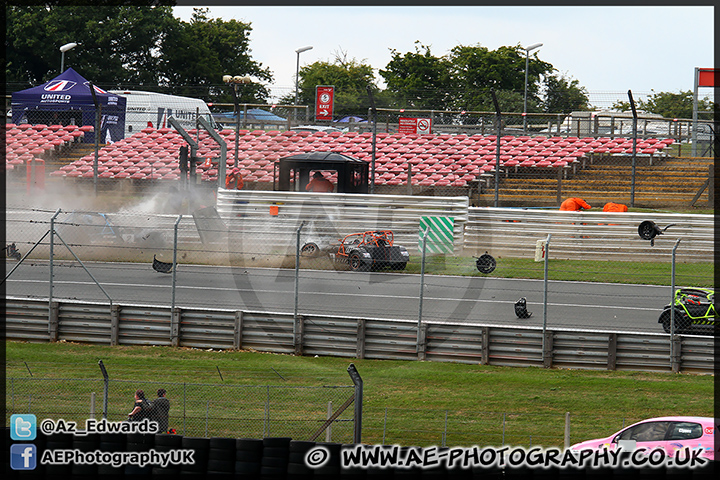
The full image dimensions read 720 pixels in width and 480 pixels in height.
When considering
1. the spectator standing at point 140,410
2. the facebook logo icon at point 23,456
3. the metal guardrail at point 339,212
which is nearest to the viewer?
the facebook logo icon at point 23,456

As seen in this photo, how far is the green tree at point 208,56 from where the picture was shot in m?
59.2

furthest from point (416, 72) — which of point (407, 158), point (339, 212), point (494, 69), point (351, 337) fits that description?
point (351, 337)

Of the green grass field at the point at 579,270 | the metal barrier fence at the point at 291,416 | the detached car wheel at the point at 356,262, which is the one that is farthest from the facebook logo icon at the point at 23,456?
the green grass field at the point at 579,270

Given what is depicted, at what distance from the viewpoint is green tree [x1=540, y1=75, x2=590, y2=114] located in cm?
2521

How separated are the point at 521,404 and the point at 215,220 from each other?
11.4 meters

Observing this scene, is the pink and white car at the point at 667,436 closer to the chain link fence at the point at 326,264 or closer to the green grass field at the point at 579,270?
the chain link fence at the point at 326,264

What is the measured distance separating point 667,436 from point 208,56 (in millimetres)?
56994

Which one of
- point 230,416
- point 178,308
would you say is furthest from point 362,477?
point 178,308

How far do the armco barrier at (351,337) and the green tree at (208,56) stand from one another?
132 ft

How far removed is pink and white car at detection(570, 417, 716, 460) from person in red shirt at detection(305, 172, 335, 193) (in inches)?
638

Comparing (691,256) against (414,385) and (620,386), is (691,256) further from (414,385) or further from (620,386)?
(414,385)

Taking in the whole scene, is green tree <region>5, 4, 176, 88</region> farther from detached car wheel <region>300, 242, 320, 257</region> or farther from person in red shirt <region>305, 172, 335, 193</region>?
detached car wheel <region>300, 242, 320, 257</region>

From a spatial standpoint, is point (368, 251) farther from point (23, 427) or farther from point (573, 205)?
point (23, 427)

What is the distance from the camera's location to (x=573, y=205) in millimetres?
23031
